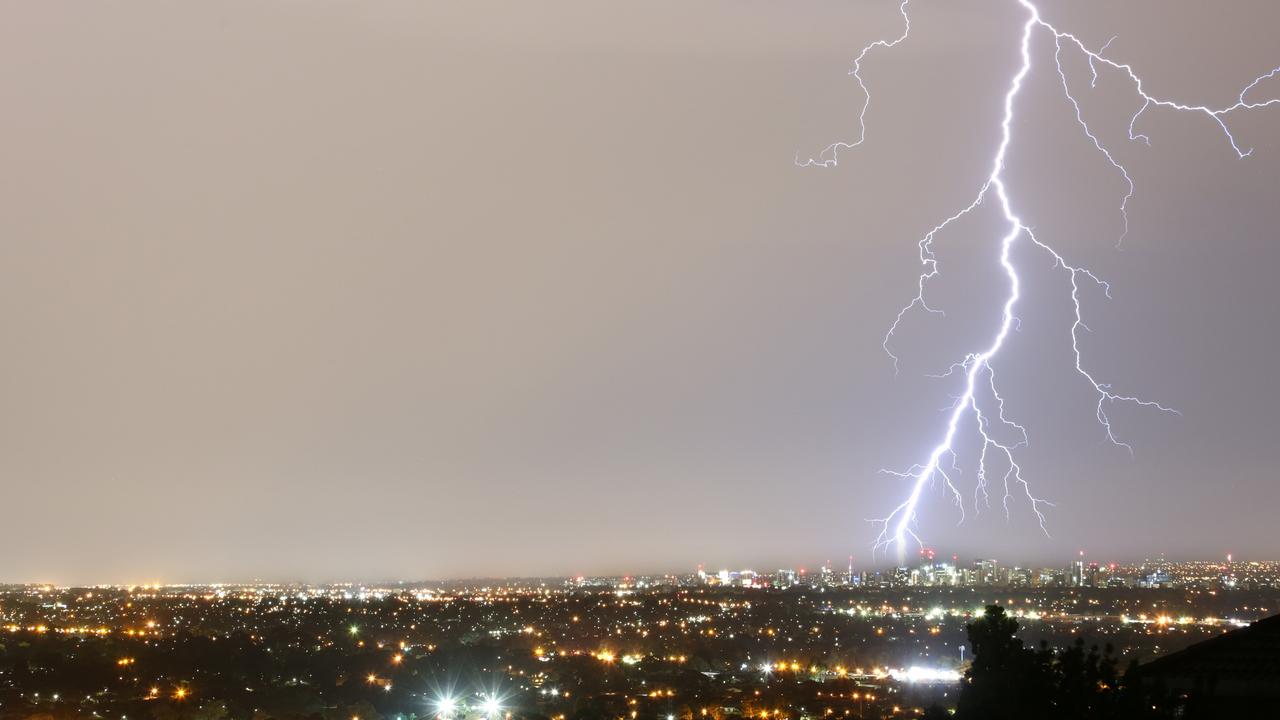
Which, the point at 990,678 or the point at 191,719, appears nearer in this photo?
the point at 990,678

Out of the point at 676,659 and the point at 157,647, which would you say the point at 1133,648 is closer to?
the point at 676,659

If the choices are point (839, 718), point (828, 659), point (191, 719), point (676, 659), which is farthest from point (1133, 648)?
point (191, 719)

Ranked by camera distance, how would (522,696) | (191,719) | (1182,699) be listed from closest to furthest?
(1182,699), (191,719), (522,696)

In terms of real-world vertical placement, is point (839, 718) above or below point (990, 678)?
below

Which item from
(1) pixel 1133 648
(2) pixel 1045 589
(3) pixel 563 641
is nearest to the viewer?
(1) pixel 1133 648

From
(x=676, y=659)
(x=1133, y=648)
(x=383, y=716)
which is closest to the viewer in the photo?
(x=383, y=716)

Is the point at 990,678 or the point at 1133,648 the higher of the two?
the point at 990,678

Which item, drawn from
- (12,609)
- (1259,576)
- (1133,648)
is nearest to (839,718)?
(1133,648)

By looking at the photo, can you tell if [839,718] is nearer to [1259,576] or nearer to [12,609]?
[12,609]

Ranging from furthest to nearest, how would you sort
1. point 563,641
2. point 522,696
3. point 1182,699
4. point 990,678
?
1. point 563,641
2. point 522,696
3. point 990,678
4. point 1182,699
